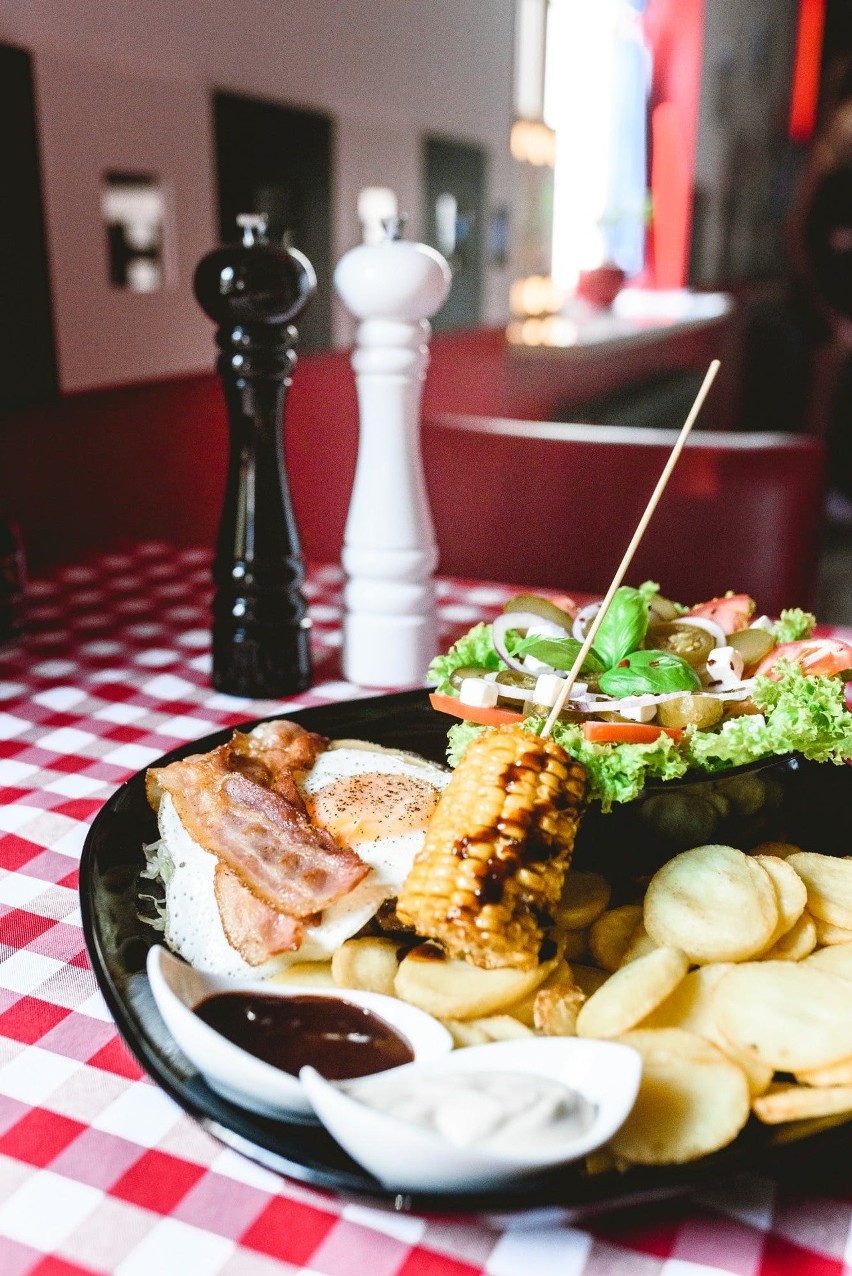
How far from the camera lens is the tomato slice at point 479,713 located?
933mm

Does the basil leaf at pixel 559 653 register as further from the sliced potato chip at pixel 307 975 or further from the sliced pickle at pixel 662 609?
the sliced potato chip at pixel 307 975

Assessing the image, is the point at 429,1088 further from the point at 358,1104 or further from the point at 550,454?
the point at 550,454

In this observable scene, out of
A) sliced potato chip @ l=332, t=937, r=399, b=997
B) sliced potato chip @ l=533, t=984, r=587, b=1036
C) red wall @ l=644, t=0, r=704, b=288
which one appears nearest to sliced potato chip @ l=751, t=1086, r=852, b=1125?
sliced potato chip @ l=533, t=984, r=587, b=1036

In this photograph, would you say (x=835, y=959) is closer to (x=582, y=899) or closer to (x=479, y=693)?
(x=582, y=899)

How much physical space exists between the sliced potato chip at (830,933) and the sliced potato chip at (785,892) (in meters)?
0.02

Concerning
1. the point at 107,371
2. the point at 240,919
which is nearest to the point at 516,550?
the point at 107,371

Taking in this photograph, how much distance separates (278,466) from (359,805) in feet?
2.08

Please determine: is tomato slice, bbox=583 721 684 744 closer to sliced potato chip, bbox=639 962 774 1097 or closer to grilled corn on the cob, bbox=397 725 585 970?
grilled corn on the cob, bbox=397 725 585 970

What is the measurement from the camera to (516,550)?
241cm

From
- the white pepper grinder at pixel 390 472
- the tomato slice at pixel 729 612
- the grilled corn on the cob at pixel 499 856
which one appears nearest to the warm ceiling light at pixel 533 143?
the white pepper grinder at pixel 390 472

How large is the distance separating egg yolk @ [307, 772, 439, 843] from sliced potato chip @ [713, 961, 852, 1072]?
270mm

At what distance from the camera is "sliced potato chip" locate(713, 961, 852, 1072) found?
64 cm

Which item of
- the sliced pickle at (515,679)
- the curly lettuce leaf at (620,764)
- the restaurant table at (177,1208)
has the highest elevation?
the sliced pickle at (515,679)

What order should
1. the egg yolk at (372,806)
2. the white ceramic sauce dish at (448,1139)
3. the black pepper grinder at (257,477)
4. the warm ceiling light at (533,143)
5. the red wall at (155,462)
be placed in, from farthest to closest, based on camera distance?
the warm ceiling light at (533,143) < the red wall at (155,462) < the black pepper grinder at (257,477) < the egg yolk at (372,806) < the white ceramic sauce dish at (448,1139)
